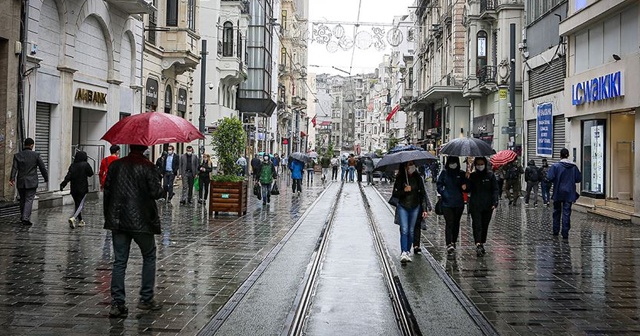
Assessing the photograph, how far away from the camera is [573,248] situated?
1330cm

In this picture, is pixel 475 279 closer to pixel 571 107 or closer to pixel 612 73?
pixel 612 73

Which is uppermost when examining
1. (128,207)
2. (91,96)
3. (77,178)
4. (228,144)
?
(91,96)

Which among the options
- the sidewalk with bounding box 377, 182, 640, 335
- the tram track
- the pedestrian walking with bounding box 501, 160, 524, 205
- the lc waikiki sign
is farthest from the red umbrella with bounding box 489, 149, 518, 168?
the tram track

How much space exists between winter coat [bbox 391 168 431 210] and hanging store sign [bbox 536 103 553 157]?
701 inches

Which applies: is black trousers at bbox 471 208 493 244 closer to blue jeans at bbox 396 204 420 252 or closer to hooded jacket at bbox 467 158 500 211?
hooded jacket at bbox 467 158 500 211

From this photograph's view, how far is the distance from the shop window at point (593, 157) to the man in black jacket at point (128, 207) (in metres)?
17.9

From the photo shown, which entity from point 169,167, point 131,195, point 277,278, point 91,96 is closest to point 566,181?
point 277,278

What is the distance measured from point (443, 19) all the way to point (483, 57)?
38.5 feet

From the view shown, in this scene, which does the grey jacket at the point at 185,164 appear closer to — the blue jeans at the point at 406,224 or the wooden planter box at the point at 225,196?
the wooden planter box at the point at 225,196

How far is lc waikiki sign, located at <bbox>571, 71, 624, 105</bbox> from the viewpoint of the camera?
65.8 ft

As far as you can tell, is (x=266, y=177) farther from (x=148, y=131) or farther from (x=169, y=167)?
(x=148, y=131)

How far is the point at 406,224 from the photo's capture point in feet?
37.3

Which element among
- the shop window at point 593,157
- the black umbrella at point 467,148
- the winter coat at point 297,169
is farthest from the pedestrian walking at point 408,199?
the winter coat at point 297,169

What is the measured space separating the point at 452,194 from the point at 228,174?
336 inches
